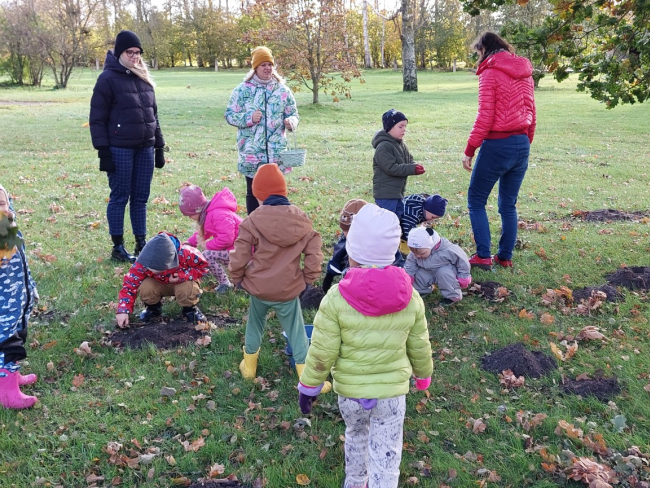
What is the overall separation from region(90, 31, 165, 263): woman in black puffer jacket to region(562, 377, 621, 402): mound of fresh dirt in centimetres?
497

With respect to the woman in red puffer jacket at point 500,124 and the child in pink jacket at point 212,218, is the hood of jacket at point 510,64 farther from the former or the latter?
the child in pink jacket at point 212,218

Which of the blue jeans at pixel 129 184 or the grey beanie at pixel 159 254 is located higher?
the blue jeans at pixel 129 184

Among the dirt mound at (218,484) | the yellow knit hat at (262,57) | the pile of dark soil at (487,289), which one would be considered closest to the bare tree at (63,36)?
the yellow knit hat at (262,57)

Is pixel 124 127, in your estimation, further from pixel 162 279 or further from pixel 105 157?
pixel 162 279

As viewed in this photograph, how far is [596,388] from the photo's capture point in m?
4.16

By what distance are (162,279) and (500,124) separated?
12.3 feet

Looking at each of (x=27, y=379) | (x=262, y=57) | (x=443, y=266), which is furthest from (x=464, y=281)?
(x=27, y=379)

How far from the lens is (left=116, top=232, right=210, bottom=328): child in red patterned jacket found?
4.85 m

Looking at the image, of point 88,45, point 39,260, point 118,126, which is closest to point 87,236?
point 39,260

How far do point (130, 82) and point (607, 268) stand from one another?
19.4 ft

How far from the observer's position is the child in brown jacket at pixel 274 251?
4.01 m

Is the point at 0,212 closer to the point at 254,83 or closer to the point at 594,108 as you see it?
the point at 254,83

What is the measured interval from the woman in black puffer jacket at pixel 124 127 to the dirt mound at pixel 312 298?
234 centimetres

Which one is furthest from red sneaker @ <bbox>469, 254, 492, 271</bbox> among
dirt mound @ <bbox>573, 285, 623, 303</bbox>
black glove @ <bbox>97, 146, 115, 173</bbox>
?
black glove @ <bbox>97, 146, 115, 173</bbox>
